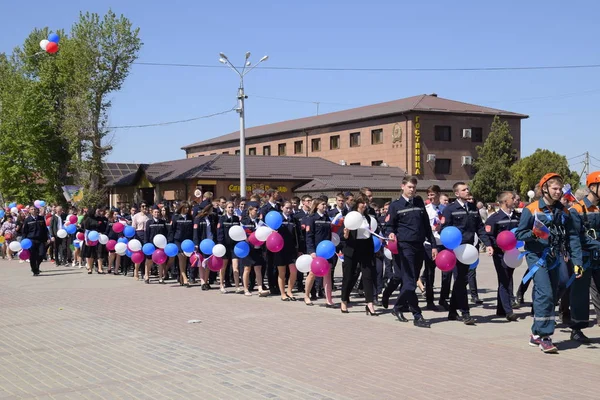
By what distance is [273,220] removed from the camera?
13773 mm

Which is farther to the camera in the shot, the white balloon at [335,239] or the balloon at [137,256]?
the balloon at [137,256]

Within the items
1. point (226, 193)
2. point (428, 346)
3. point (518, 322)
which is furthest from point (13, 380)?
point (226, 193)

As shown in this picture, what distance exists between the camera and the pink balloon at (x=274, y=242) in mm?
13484

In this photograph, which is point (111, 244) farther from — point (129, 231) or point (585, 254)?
point (585, 254)

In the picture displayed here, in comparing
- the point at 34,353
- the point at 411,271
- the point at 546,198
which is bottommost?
the point at 34,353

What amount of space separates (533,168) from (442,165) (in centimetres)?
722

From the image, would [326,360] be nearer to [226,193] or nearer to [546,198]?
[546,198]

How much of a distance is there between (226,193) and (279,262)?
36.9m

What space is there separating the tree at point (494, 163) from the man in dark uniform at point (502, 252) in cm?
4240

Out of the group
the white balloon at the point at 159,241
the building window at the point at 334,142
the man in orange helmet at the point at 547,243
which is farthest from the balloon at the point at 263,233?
the building window at the point at 334,142

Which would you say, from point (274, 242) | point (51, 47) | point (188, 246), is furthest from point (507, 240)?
point (51, 47)

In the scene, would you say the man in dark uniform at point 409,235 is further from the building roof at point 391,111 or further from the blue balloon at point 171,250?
the building roof at point 391,111

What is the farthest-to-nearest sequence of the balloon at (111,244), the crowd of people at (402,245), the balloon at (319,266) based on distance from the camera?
A: the balloon at (111,244) → the balloon at (319,266) → the crowd of people at (402,245)

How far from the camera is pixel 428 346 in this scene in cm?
895
